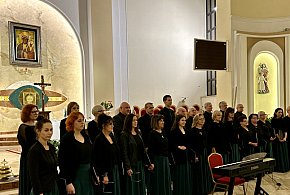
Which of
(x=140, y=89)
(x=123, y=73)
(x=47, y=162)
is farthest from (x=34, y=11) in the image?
(x=47, y=162)

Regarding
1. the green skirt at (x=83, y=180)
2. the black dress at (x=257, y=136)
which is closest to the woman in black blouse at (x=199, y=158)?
the black dress at (x=257, y=136)

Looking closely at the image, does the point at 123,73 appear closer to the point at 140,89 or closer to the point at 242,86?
the point at 140,89

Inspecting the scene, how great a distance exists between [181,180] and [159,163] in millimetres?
654

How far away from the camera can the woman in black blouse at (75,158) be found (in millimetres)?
4434

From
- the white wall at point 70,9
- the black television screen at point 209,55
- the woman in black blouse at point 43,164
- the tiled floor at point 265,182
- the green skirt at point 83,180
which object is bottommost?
the tiled floor at point 265,182

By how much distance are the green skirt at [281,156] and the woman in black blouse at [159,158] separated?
402 centimetres

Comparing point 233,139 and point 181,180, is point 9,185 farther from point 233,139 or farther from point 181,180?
point 233,139

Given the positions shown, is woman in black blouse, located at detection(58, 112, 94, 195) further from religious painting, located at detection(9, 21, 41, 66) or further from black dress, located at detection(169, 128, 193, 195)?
religious painting, located at detection(9, 21, 41, 66)

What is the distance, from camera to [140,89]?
41.2 feet

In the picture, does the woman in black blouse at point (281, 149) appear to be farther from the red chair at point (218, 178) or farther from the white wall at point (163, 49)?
the white wall at point (163, 49)

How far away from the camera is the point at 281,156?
29.0 feet

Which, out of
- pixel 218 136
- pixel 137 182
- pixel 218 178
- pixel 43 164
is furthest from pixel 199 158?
pixel 43 164

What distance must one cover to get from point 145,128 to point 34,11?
260 inches

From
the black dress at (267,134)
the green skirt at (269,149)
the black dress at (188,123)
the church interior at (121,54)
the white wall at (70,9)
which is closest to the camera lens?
the black dress at (188,123)
